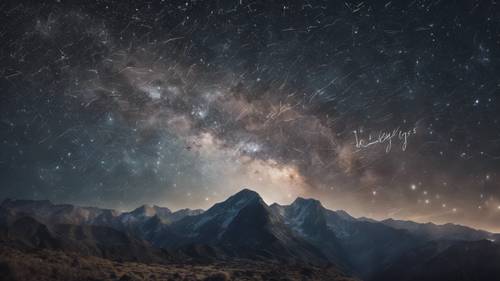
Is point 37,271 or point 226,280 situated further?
point 226,280

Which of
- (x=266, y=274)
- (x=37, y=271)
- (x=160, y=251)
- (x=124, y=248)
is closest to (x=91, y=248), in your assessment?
(x=124, y=248)

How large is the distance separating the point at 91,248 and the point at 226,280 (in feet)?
407

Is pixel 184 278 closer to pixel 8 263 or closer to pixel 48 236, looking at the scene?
pixel 8 263

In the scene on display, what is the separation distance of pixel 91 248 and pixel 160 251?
37226mm

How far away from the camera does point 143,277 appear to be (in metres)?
76.6

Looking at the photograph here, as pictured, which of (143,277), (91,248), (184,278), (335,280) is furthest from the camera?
(91,248)

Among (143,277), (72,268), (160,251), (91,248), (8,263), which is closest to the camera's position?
(8,263)

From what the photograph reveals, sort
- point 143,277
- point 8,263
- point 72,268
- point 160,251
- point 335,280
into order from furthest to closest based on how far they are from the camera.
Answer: point 160,251
point 335,280
point 143,277
point 72,268
point 8,263

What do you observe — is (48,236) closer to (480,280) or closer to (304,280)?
(304,280)

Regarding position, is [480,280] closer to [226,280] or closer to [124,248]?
[226,280]

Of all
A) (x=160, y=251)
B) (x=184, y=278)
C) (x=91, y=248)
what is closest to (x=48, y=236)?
(x=91, y=248)

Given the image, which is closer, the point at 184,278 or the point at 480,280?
the point at 184,278

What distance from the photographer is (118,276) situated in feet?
232

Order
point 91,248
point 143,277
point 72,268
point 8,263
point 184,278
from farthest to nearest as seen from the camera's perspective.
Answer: point 91,248, point 184,278, point 143,277, point 72,268, point 8,263
